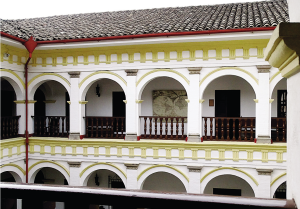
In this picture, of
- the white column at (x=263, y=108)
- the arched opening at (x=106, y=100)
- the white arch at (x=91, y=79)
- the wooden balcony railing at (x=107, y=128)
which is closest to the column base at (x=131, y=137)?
the wooden balcony railing at (x=107, y=128)

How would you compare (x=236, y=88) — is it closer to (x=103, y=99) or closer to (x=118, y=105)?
(x=118, y=105)

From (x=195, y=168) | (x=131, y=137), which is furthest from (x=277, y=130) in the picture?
(x=131, y=137)

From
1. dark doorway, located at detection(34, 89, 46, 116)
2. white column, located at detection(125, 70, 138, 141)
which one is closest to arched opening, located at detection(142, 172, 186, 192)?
white column, located at detection(125, 70, 138, 141)

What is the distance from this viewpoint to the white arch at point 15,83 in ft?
30.4

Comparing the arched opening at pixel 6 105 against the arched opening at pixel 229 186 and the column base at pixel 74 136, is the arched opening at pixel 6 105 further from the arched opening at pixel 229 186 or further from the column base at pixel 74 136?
the arched opening at pixel 229 186

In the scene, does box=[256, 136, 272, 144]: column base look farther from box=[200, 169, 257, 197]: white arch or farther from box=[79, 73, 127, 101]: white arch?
box=[79, 73, 127, 101]: white arch

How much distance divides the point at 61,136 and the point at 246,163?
6460 millimetres

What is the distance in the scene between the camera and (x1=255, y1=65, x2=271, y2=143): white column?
28.3 ft

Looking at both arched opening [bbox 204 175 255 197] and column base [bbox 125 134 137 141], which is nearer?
column base [bbox 125 134 137 141]

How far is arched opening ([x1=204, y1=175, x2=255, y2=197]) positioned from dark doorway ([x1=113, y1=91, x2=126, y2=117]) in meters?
4.47

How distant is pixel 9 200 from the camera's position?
1.53m

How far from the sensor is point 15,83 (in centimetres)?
973

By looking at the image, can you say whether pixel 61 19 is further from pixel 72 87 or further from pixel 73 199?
pixel 73 199

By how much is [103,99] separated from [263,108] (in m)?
6.22
